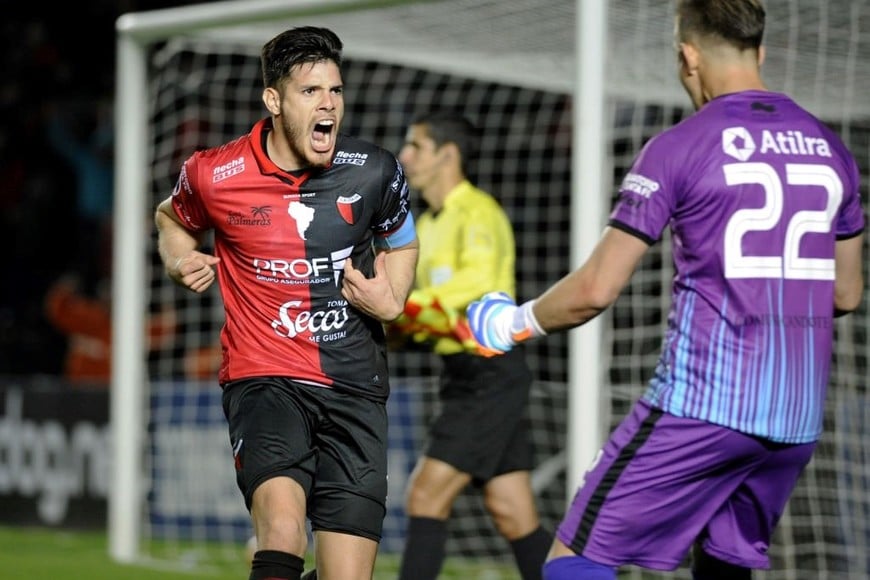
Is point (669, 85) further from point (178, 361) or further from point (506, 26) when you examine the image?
point (178, 361)

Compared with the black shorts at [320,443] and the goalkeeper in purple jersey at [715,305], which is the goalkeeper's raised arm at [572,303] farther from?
the black shorts at [320,443]

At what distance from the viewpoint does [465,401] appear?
5922 millimetres

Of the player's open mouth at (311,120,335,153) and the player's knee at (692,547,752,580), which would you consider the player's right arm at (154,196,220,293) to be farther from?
the player's knee at (692,547,752,580)

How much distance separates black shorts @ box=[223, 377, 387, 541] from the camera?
3975 mm

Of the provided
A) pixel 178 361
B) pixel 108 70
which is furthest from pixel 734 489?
pixel 108 70

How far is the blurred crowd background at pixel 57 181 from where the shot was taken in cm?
1173

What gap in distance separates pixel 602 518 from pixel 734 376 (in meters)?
0.50

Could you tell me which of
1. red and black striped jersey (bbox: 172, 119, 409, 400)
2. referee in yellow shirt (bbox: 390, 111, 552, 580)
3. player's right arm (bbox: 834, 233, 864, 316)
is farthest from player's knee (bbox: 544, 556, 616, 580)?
referee in yellow shirt (bbox: 390, 111, 552, 580)

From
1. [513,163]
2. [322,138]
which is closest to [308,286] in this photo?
[322,138]

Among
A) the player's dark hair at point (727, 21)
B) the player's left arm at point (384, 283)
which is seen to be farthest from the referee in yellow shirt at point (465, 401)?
the player's dark hair at point (727, 21)

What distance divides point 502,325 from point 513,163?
248 inches

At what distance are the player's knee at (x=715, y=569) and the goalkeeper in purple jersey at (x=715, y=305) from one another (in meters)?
0.28

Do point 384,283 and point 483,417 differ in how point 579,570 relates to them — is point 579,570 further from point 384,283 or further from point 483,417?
point 483,417

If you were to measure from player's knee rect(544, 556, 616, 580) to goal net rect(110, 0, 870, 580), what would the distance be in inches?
94.3
